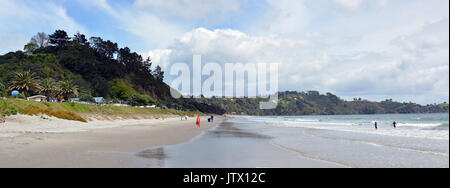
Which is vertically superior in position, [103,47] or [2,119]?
[103,47]

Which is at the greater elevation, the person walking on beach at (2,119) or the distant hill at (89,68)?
the distant hill at (89,68)

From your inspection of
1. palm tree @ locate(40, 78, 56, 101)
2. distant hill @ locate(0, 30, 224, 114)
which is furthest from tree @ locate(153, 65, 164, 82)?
palm tree @ locate(40, 78, 56, 101)

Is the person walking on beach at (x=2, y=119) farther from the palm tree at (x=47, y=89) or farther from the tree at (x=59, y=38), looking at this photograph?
the tree at (x=59, y=38)

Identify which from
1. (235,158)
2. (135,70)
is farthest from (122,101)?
(235,158)

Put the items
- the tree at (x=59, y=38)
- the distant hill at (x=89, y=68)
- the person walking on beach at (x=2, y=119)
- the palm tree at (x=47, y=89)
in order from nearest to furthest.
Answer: the person walking on beach at (x=2, y=119) < the palm tree at (x=47, y=89) < the distant hill at (x=89, y=68) < the tree at (x=59, y=38)

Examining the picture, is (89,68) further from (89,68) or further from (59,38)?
(59,38)

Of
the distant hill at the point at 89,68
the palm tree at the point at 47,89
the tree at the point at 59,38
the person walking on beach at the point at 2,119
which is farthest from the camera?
the tree at the point at 59,38

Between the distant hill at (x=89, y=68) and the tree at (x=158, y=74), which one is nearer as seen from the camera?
the distant hill at (x=89, y=68)

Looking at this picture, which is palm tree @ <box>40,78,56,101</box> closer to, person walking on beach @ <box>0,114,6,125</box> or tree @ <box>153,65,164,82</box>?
person walking on beach @ <box>0,114,6,125</box>

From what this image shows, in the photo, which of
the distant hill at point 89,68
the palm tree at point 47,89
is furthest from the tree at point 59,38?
the palm tree at point 47,89

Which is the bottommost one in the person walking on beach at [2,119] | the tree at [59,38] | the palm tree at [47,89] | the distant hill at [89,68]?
the person walking on beach at [2,119]

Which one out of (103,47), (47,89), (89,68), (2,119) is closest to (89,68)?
(89,68)
